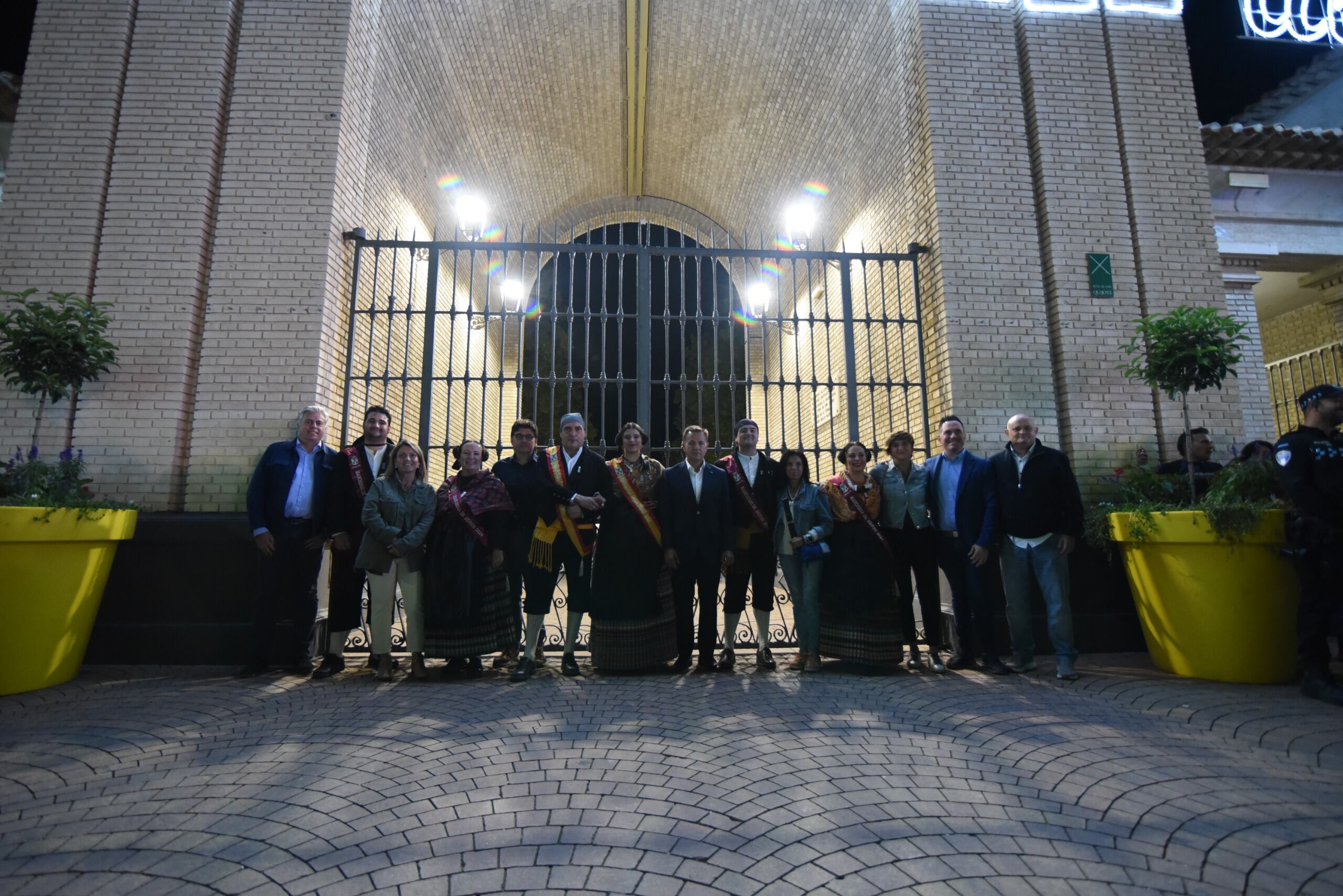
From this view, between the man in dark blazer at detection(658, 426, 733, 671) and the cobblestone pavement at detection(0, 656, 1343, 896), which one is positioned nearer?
the cobblestone pavement at detection(0, 656, 1343, 896)

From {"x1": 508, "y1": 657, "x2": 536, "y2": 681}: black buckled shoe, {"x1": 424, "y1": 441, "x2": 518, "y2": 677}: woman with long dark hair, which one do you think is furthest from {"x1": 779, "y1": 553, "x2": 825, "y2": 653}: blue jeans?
{"x1": 424, "y1": 441, "x2": 518, "y2": 677}: woman with long dark hair

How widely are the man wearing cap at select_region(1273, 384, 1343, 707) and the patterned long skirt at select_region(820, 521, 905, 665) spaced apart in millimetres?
2465

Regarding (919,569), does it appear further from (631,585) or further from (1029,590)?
(631,585)

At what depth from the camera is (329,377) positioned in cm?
642

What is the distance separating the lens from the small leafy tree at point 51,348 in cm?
507

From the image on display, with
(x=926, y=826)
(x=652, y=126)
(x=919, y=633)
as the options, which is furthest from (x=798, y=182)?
(x=926, y=826)

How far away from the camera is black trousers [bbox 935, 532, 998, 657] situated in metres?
5.35

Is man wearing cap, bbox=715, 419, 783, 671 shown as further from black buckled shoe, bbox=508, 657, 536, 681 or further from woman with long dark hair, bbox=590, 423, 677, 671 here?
black buckled shoe, bbox=508, 657, 536, 681

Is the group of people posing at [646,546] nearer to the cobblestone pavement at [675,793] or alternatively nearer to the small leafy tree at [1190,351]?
the cobblestone pavement at [675,793]

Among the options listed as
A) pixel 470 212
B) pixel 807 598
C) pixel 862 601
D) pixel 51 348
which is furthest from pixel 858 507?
pixel 470 212

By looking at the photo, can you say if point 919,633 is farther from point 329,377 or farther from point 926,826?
point 329,377

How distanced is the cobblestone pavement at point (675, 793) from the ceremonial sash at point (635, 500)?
1237 millimetres

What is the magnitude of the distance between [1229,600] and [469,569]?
531cm

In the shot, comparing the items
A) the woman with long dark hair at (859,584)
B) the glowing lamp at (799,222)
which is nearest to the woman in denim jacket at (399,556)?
the woman with long dark hair at (859,584)
